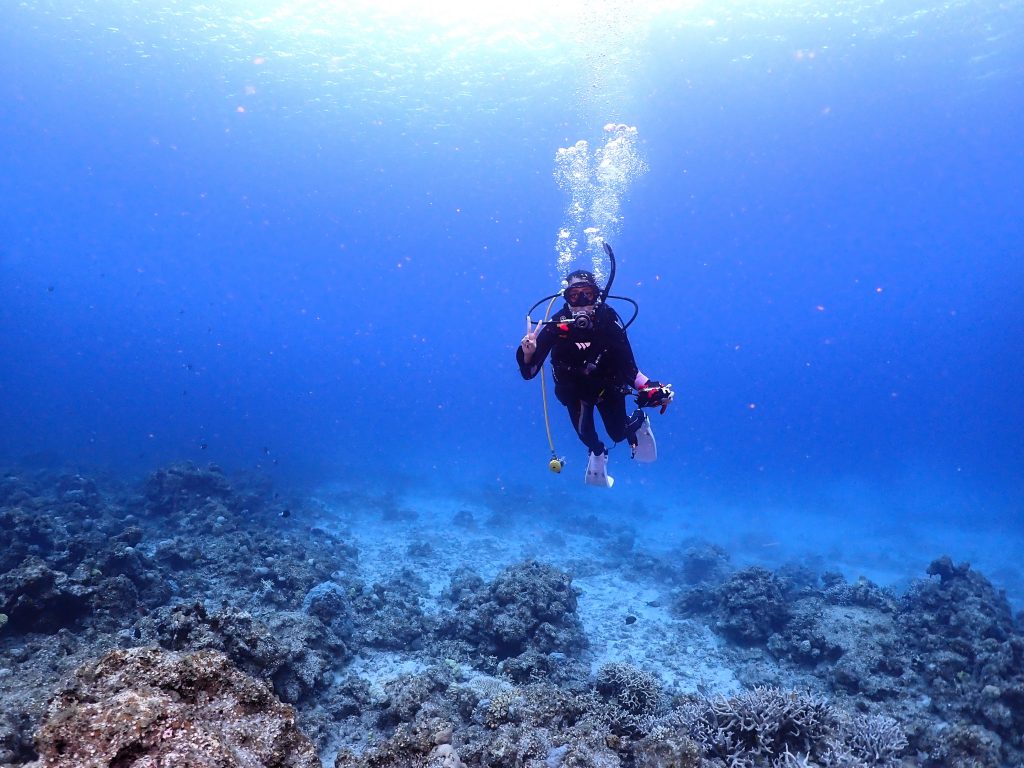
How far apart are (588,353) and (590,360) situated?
12 centimetres

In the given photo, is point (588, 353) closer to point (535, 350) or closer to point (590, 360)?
point (590, 360)

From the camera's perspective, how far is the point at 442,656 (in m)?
8.91

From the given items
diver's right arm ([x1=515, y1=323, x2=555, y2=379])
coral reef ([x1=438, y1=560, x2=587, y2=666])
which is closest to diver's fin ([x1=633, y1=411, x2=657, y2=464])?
diver's right arm ([x1=515, y1=323, x2=555, y2=379])

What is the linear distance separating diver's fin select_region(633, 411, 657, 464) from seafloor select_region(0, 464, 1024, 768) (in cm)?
344

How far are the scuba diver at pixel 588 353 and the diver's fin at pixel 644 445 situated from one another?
35.1 inches

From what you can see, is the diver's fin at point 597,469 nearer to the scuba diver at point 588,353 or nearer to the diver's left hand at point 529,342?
the scuba diver at point 588,353

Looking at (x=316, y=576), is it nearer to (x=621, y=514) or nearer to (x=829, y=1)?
(x=621, y=514)

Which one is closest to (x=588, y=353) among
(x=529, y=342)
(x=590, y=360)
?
(x=590, y=360)

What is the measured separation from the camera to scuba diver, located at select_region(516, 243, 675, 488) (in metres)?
7.16

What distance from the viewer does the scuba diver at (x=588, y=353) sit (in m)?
7.16

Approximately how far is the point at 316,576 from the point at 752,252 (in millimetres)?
103275

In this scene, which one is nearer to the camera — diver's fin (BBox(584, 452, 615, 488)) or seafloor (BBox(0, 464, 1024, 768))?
seafloor (BBox(0, 464, 1024, 768))

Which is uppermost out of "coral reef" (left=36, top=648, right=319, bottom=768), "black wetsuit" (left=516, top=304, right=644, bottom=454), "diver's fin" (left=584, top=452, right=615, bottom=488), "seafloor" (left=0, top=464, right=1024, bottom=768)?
"black wetsuit" (left=516, top=304, right=644, bottom=454)

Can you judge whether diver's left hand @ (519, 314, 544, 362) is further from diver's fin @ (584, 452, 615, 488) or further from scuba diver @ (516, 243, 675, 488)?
diver's fin @ (584, 452, 615, 488)
